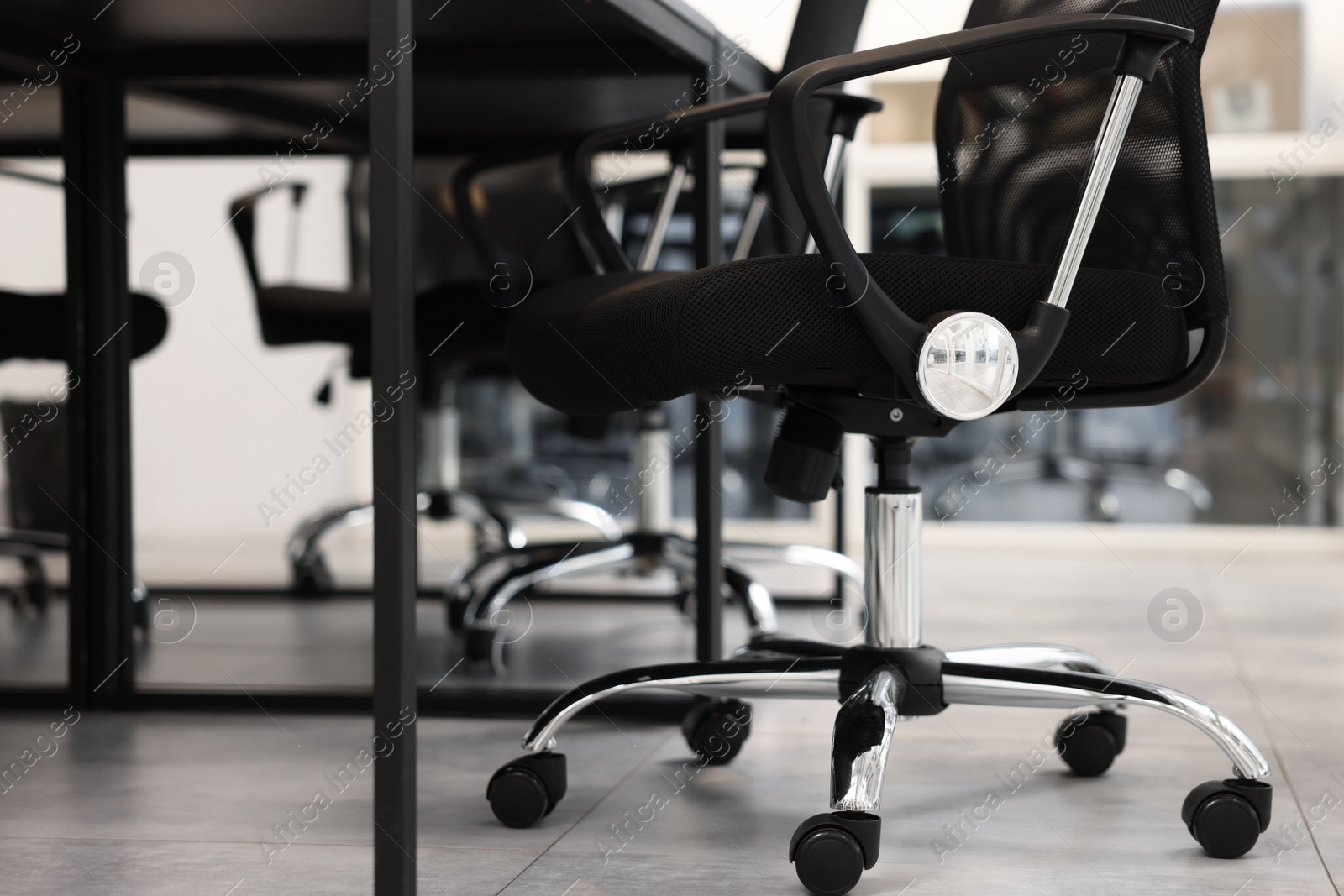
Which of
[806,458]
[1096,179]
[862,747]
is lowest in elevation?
[862,747]

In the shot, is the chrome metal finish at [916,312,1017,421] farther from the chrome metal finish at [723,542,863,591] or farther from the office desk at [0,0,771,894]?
the chrome metal finish at [723,542,863,591]

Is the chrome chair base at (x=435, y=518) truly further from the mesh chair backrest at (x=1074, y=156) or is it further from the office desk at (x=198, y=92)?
the mesh chair backrest at (x=1074, y=156)

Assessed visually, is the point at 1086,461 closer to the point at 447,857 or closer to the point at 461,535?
the point at 461,535

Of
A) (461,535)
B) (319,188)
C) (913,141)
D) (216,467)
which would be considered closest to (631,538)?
(216,467)

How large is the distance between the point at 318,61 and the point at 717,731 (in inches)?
39.7

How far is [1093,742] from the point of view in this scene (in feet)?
→ 4.65

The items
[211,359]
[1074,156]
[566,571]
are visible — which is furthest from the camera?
[566,571]

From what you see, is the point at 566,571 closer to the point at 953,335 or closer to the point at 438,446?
the point at 438,446

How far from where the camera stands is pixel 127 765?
149 centimetres

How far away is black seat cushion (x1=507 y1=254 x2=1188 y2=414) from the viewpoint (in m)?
1.04

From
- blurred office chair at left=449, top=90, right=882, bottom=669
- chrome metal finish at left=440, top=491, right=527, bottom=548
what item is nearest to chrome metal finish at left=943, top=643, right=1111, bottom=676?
blurred office chair at left=449, top=90, right=882, bottom=669

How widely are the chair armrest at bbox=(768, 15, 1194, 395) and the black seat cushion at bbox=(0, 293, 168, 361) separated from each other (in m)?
1.20

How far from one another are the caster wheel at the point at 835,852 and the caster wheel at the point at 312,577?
75.6 inches

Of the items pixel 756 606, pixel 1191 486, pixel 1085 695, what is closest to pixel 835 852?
pixel 1085 695
